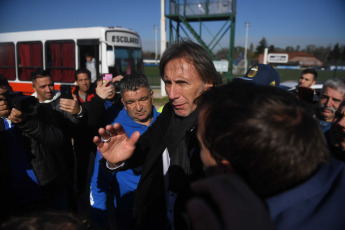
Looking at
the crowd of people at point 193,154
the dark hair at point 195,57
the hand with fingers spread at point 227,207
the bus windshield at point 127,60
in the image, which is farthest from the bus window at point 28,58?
the hand with fingers spread at point 227,207

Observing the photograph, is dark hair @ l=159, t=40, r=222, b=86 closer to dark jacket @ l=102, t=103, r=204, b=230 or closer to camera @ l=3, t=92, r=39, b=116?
dark jacket @ l=102, t=103, r=204, b=230

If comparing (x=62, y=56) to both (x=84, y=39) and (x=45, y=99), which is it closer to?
(x=84, y=39)

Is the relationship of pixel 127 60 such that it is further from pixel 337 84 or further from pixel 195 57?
pixel 195 57

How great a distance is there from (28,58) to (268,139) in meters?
10.8

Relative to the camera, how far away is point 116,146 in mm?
1466

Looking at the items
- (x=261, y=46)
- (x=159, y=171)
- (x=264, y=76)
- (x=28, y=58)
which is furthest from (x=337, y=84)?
(x=261, y=46)

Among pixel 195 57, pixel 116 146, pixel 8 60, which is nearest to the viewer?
pixel 116 146

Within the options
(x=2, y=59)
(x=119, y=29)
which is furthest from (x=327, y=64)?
(x=2, y=59)

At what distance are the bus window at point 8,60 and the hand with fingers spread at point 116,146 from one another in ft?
34.7

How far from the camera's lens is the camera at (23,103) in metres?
1.77

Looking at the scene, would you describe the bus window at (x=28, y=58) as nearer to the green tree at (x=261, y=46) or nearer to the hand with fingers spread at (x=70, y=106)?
the hand with fingers spread at (x=70, y=106)

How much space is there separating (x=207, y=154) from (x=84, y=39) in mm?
8410

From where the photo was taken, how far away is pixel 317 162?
0.74 meters

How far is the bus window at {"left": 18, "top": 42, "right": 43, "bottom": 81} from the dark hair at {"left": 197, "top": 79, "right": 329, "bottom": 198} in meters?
9.98
